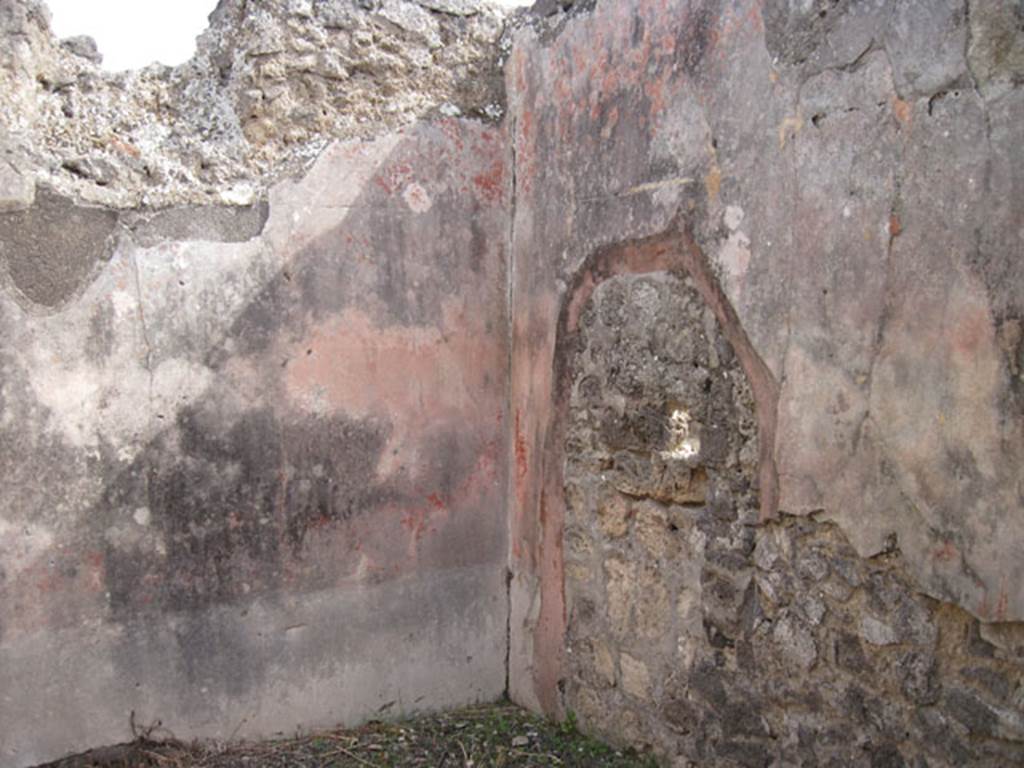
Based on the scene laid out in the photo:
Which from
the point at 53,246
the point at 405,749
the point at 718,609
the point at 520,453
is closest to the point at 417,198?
the point at 520,453

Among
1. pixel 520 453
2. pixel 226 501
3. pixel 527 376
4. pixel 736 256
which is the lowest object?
pixel 226 501

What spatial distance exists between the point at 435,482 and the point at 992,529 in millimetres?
1677

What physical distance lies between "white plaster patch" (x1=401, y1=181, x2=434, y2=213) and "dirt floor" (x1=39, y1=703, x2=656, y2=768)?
166cm

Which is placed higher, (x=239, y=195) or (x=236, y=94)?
(x=236, y=94)

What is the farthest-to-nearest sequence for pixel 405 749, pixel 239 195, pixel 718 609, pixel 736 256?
pixel 405 749 → pixel 239 195 → pixel 718 609 → pixel 736 256

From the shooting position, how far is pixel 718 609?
7.25 feet

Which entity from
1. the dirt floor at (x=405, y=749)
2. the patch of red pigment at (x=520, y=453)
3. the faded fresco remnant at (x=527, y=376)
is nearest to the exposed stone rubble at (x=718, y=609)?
the faded fresco remnant at (x=527, y=376)

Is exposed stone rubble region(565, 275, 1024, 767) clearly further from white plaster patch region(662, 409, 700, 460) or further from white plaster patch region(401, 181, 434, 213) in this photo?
white plaster patch region(401, 181, 434, 213)

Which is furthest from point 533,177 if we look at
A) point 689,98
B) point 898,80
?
point 898,80

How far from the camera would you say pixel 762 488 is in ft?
6.77

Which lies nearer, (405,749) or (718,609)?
(718,609)

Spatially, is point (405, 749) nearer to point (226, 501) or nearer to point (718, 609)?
A: point (226, 501)

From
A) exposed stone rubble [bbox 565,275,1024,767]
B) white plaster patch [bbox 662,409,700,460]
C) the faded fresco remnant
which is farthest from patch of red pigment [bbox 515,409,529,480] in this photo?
white plaster patch [bbox 662,409,700,460]

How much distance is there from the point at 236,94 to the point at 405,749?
6.70 ft
